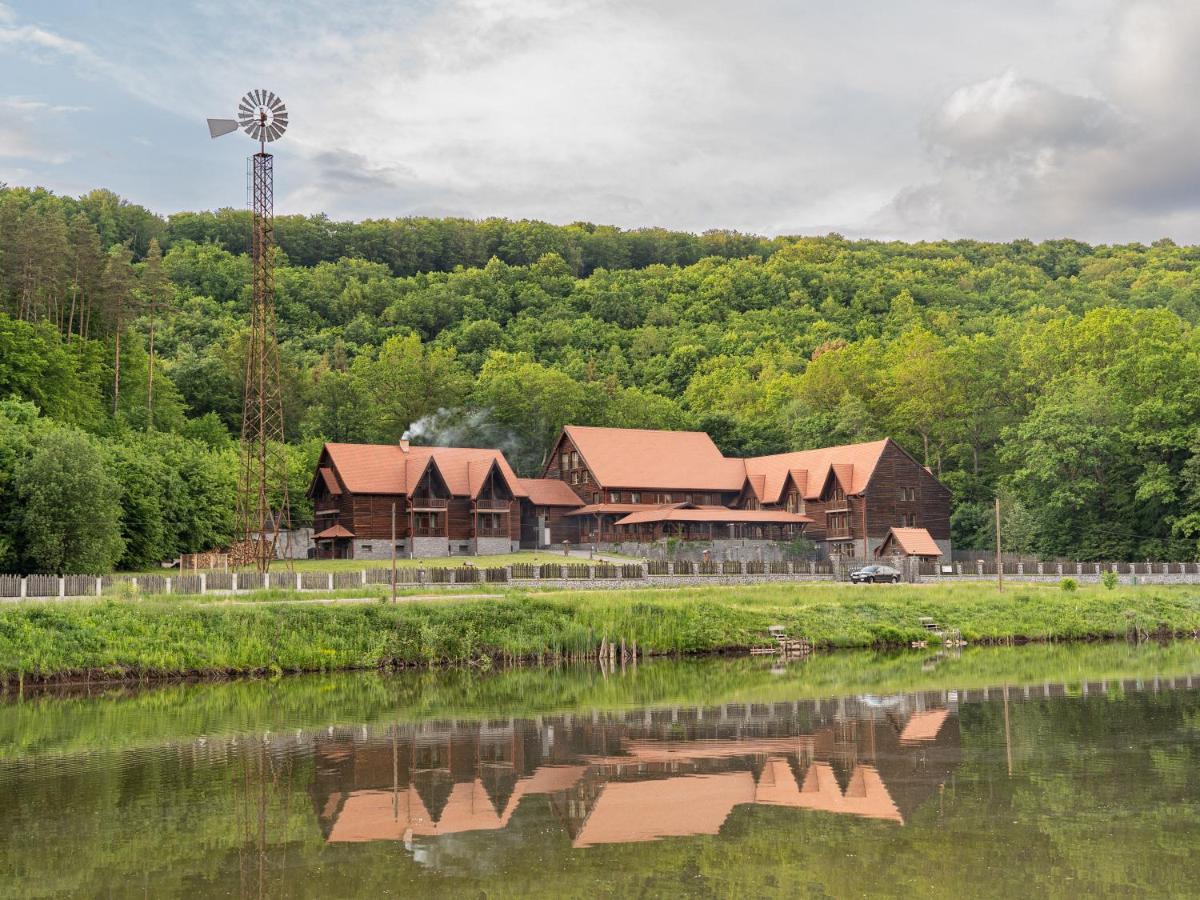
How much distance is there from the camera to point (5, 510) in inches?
2099

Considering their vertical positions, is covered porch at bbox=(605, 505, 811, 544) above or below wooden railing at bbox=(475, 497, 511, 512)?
below

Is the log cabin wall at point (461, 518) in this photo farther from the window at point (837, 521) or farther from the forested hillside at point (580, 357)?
the window at point (837, 521)

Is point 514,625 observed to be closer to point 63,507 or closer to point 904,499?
point 63,507

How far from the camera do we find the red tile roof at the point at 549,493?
271 feet

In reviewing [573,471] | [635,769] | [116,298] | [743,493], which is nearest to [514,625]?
[635,769]

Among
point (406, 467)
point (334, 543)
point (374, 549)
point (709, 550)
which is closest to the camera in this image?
point (374, 549)

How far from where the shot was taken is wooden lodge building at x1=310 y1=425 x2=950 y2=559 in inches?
3002

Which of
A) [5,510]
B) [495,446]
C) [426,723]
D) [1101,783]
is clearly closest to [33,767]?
[426,723]

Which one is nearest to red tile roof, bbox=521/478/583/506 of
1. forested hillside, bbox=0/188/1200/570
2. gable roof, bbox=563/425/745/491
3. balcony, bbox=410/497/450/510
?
gable roof, bbox=563/425/745/491

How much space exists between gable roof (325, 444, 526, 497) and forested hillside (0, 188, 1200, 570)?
4807mm

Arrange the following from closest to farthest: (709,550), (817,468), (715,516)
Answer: (709,550)
(715,516)
(817,468)

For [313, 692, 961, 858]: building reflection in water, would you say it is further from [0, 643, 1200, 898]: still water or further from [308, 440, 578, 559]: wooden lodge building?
[308, 440, 578, 559]: wooden lodge building

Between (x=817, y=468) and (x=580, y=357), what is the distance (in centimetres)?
4534

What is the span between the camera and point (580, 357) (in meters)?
125
